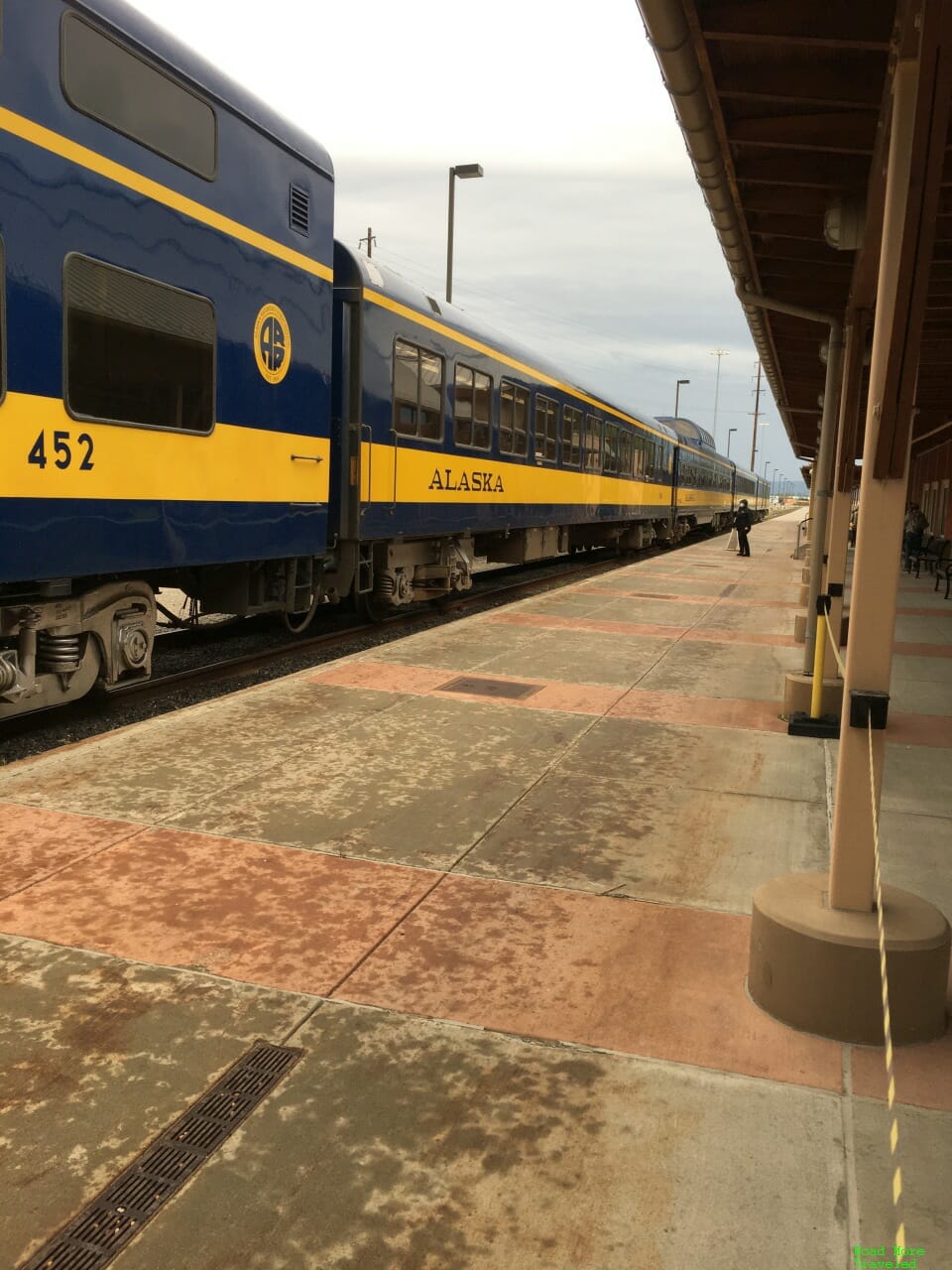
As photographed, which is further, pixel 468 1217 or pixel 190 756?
pixel 190 756

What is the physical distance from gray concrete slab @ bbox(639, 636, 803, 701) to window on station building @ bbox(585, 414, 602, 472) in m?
8.59

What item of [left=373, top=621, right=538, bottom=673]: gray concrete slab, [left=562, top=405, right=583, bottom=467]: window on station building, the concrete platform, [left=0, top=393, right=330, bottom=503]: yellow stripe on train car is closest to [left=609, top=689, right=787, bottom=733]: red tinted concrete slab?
the concrete platform

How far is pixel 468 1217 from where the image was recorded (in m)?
2.32

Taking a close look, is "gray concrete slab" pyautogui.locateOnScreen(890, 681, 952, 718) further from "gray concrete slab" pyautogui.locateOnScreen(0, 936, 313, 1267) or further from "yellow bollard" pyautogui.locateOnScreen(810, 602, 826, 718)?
"gray concrete slab" pyautogui.locateOnScreen(0, 936, 313, 1267)

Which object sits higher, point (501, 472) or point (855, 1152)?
point (501, 472)

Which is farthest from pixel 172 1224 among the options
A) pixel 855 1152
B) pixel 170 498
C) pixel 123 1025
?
pixel 170 498

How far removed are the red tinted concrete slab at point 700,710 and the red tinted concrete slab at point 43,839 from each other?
3.83 meters

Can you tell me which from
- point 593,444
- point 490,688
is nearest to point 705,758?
point 490,688

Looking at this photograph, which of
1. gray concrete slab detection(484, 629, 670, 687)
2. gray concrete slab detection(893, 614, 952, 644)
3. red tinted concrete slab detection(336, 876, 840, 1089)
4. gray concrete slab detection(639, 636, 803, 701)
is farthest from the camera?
gray concrete slab detection(893, 614, 952, 644)

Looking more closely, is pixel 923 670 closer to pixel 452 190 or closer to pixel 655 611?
pixel 655 611

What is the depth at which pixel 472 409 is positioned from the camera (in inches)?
504

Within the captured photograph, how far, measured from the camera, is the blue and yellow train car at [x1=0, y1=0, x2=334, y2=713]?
531cm

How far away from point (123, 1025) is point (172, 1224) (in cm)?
87

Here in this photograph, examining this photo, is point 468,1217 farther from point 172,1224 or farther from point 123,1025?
point 123,1025
